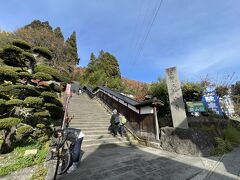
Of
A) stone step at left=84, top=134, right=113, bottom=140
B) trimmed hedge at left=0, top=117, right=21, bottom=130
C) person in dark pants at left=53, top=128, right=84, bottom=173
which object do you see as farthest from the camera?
stone step at left=84, top=134, right=113, bottom=140

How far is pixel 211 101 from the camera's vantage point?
31.7 feet

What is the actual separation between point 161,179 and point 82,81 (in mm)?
28864

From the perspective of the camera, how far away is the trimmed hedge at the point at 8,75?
5648 millimetres

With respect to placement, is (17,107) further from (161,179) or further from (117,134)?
(161,179)

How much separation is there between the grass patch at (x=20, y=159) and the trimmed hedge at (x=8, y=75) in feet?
8.80

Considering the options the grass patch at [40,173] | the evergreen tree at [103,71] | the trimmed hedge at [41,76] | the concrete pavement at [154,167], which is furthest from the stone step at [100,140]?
the evergreen tree at [103,71]

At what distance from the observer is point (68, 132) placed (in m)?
4.50

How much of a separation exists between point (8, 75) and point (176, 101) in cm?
708

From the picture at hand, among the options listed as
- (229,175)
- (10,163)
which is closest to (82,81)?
(10,163)

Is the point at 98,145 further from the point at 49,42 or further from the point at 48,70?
the point at 49,42

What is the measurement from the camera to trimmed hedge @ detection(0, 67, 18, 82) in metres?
5.65

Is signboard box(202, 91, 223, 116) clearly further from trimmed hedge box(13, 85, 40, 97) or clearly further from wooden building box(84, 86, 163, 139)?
trimmed hedge box(13, 85, 40, 97)

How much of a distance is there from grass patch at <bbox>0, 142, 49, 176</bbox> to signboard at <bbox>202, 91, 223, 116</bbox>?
9.11m

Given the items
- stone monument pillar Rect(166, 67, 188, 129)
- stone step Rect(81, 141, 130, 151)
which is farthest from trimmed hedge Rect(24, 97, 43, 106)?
stone monument pillar Rect(166, 67, 188, 129)
